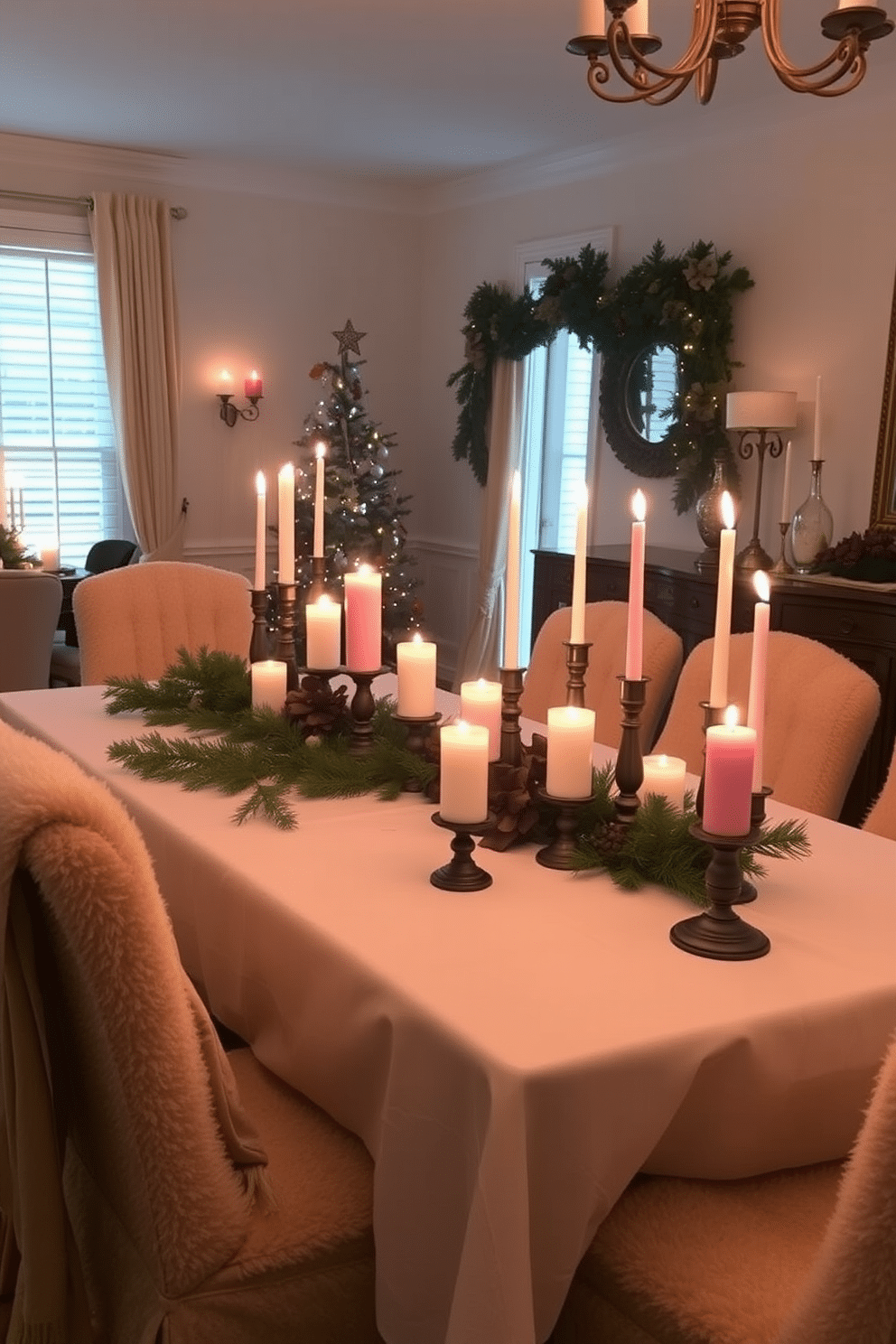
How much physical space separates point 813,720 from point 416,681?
0.81 meters

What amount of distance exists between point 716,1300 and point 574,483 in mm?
5010

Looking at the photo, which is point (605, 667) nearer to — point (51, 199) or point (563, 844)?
point (563, 844)

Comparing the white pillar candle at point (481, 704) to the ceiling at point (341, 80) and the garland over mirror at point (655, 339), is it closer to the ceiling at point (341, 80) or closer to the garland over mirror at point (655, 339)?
the ceiling at point (341, 80)

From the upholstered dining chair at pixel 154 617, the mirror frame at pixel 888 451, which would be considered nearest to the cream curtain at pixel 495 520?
the mirror frame at pixel 888 451

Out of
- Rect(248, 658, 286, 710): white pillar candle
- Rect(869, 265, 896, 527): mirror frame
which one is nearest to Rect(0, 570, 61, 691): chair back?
Rect(248, 658, 286, 710): white pillar candle

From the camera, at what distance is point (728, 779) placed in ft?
4.38

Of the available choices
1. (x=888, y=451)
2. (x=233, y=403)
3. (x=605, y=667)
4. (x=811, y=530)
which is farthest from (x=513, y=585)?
(x=233, y=403)

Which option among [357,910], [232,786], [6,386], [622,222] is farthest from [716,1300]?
[6,386]

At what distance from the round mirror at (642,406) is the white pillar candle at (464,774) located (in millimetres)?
3719

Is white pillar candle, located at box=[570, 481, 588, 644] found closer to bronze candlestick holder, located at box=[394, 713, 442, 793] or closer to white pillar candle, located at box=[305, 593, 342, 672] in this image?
bronze candlestick holder, located at box=[394, 713, 442, 793]

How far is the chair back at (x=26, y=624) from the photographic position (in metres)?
4.23

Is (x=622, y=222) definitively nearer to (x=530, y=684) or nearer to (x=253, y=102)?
(x=253, y=102)

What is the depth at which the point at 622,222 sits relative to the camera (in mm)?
5352

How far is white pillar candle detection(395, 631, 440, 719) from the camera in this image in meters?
1.89
